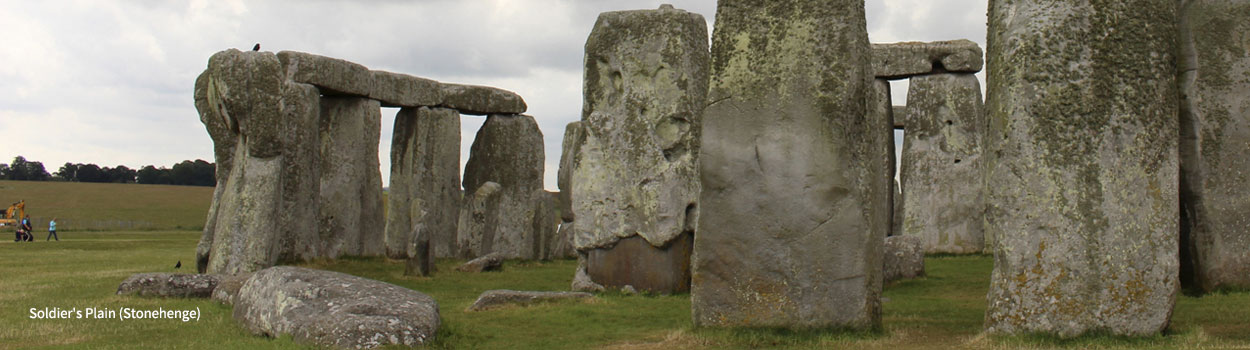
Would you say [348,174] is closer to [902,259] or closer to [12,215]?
[902,259]

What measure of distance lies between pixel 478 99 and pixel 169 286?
10718 millimetres

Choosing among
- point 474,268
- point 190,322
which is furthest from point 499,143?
point 190,322

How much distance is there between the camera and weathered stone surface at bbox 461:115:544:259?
20.6m

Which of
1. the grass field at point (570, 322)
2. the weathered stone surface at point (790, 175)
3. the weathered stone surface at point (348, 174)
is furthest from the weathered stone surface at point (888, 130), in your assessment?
the weathered stone surface at point (790, 175)

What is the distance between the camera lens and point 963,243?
19.6m

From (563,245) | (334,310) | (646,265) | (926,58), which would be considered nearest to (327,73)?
(563,245)

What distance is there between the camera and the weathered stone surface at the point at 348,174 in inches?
738

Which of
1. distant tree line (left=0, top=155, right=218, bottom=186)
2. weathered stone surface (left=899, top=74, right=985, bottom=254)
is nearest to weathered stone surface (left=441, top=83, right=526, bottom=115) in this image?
weathered stone surface (left=899, top=74, right=985, bottom=254)

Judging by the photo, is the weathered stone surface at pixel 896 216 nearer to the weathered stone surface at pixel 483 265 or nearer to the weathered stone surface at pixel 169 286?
the weathered stone surface at pixel 483 265

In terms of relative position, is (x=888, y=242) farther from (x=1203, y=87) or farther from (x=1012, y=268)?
(x=1012, y=268)

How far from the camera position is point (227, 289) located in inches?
430

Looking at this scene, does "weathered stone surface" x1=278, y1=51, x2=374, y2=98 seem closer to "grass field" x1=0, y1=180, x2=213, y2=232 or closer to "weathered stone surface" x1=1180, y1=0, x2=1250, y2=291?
"weathered stone surface" x1=1180, y1=0, x2=1250, y2=291

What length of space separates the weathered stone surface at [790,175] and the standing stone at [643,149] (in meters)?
4.19

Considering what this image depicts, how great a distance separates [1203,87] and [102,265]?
1467 centimetres
